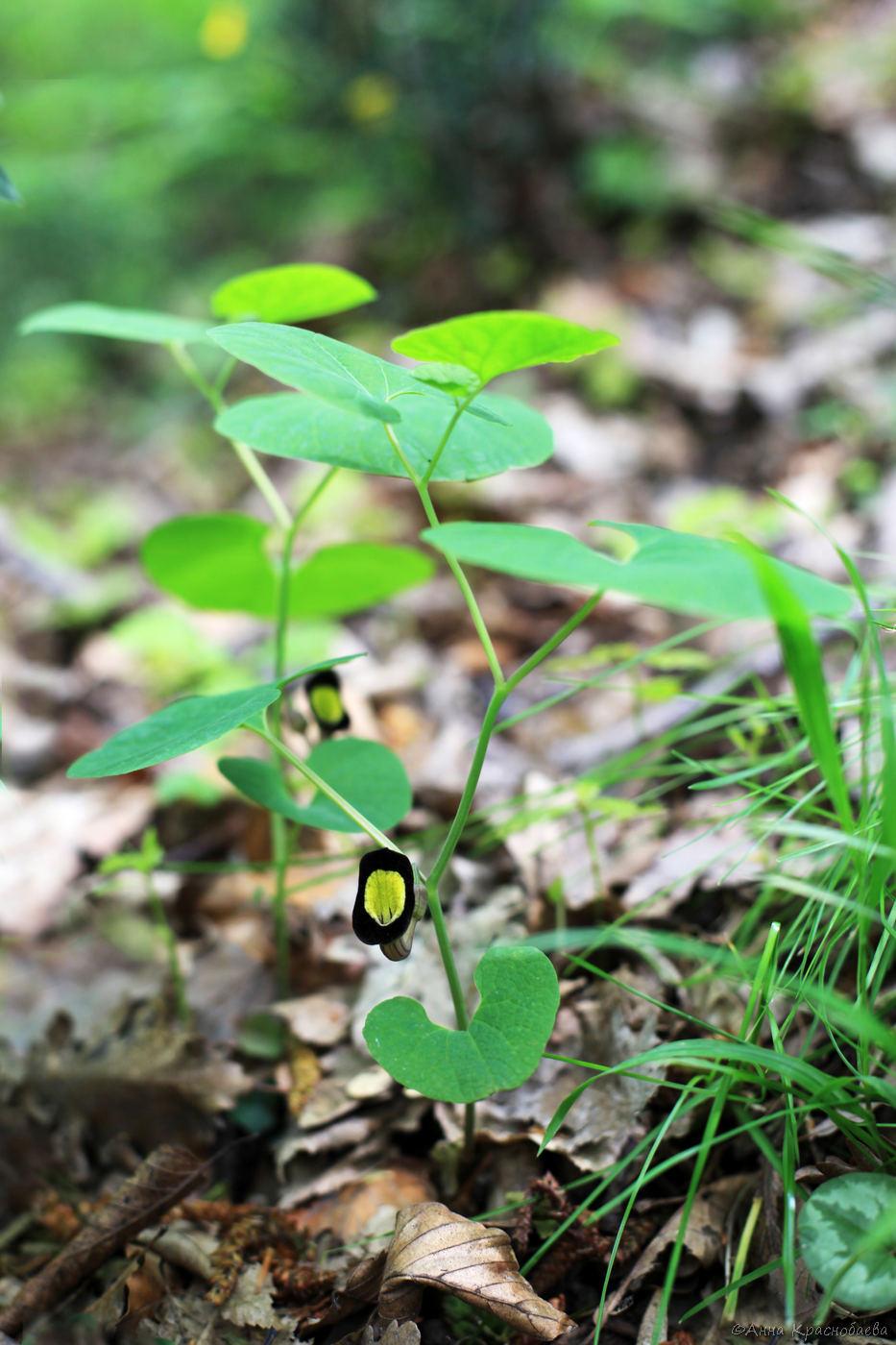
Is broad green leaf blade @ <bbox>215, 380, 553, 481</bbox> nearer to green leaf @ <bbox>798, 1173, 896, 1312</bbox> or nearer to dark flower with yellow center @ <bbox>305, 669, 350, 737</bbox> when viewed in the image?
dark flower with yellow center @ <bbox>305, 669, 350, 737</bbox>

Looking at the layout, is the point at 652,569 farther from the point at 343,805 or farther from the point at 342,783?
the point at 342,783


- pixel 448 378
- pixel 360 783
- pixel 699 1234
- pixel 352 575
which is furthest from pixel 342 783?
pixel 699 1234

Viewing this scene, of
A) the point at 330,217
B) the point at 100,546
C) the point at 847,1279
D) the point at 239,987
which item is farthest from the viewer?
the point at 330,217

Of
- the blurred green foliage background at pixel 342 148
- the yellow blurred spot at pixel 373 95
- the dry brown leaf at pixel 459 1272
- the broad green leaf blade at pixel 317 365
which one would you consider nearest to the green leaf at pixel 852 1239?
the dry brown leaf at pixel 459 1272

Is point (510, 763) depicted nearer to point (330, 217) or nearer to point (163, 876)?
point (163, 876)

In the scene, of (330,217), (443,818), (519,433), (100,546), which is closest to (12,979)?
(443,818)

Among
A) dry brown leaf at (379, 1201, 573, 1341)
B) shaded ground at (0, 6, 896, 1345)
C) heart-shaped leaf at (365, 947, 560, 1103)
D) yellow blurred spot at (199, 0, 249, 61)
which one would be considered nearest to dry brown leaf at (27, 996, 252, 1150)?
shaded ground at (0, 6, 896, 1345)
